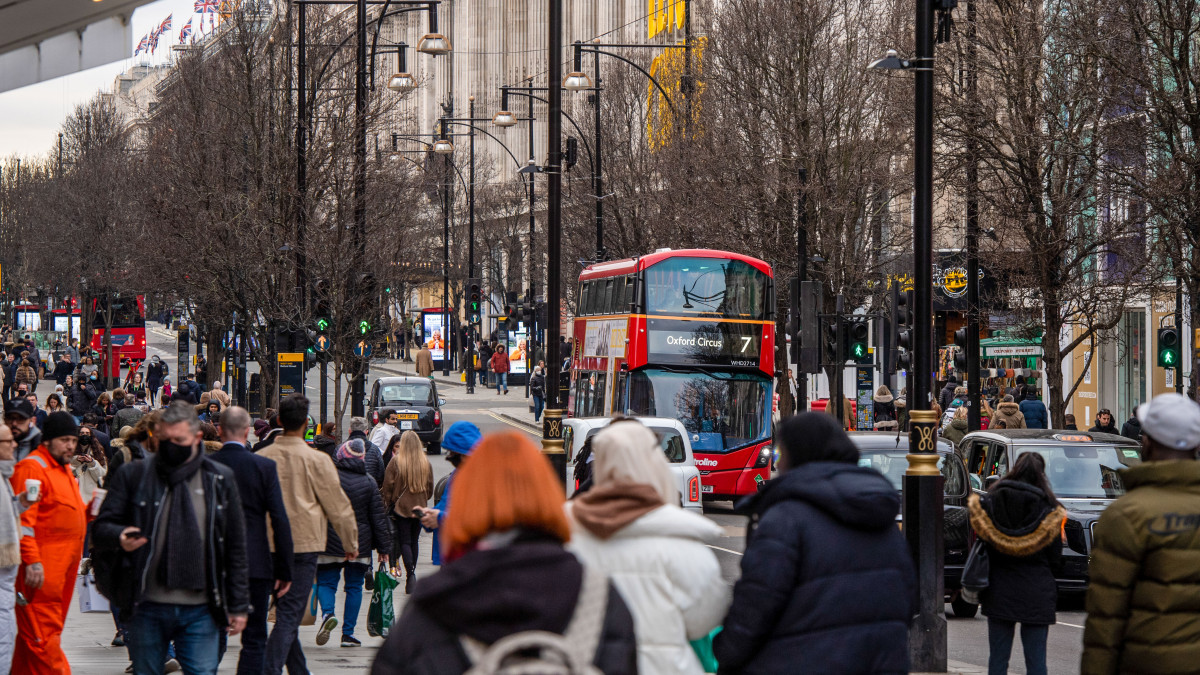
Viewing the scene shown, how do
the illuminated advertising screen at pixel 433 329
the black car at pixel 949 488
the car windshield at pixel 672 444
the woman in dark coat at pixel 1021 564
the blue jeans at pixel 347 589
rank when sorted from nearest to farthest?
1. the woman in dark coat at pixel 1021 564
2. the blue jeans at pixel 347 589
3. the black car at pixel 949 488
4. the car windshield at pixel 672 444
5. the illuminated advertising screen at pixel 433 329

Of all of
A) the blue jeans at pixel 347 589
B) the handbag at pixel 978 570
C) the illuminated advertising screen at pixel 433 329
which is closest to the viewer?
the handbag at pixel 978 570

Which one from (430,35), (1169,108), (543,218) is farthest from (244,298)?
(543,218)

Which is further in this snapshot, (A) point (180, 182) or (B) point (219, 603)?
(A) point (180, 182)

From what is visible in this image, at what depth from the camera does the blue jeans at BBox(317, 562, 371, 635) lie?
11.4 meters

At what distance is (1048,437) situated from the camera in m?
16.1

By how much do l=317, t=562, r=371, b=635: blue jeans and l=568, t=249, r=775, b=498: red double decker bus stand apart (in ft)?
48.0

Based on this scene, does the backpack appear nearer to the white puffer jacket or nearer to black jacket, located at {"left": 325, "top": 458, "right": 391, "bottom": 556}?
the white puffer jacket

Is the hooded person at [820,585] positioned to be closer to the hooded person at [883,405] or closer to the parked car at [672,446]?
the parked car at [672,446]

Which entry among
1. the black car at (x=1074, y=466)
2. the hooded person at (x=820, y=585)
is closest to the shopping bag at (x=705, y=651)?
the hooded person at (x=820, y=585)

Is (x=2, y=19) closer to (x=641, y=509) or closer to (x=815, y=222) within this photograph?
(x=641, y=509)

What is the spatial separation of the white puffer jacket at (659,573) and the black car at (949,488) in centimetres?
993

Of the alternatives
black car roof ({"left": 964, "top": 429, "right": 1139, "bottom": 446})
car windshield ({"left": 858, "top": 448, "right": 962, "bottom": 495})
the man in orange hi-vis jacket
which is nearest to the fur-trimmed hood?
the man in orange hi-vis jacket

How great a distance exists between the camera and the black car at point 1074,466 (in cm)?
1516

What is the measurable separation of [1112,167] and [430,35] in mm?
12192
